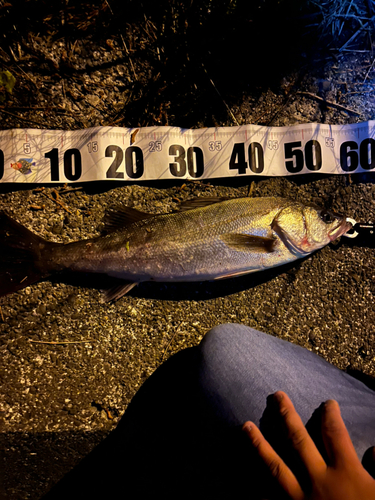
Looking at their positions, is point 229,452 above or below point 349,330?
below

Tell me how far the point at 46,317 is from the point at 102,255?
2.61 feet

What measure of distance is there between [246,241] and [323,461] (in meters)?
1.55

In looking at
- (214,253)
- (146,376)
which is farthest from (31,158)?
(146,376)

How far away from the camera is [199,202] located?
2547 mm

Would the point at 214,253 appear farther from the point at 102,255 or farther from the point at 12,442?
the point at 12,442

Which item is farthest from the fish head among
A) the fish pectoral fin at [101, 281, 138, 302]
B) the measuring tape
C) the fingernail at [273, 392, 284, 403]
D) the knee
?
the fish pectoral fin at [101, 281, 138, 302]

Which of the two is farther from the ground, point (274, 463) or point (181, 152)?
point (181, 152)

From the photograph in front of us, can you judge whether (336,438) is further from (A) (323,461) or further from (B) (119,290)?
(B) (119,290)

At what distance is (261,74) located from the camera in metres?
2.82

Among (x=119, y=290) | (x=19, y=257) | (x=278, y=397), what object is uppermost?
(x=19, y=257)

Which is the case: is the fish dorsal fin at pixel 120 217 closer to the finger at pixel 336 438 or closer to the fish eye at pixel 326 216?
the fish eye at pixel 326 216

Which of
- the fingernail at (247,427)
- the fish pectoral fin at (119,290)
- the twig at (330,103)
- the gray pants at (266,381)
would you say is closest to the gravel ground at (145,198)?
the twig at (330,103)

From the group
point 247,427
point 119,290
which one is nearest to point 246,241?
point 119,290

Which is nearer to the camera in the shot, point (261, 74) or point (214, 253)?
point (214, 253)
